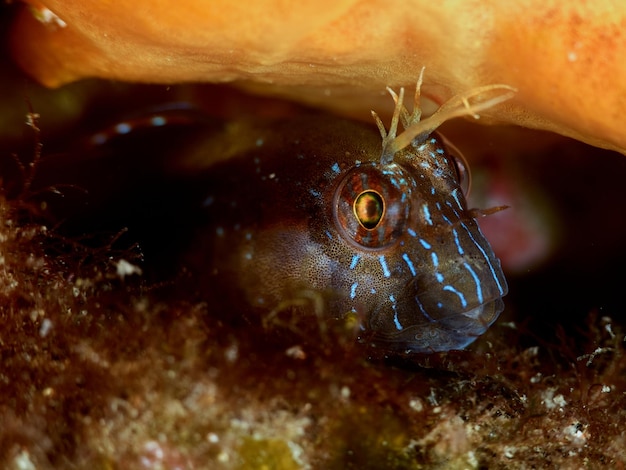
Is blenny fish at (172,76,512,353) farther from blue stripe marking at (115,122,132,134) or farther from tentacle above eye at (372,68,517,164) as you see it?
blue stripe marking at (115,122,132,134)

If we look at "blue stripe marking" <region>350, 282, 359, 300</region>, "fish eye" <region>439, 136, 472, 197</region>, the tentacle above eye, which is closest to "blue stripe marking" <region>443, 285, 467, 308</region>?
"blue stripe marking" <region>350, 282, 359, 300</region>

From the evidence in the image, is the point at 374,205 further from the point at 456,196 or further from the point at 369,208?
the point at 456,196

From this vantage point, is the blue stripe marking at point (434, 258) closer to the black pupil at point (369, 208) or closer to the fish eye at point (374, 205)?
the fish eye at point (374, 205)

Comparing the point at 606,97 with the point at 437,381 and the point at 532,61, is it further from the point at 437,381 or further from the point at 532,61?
the point at 437,381

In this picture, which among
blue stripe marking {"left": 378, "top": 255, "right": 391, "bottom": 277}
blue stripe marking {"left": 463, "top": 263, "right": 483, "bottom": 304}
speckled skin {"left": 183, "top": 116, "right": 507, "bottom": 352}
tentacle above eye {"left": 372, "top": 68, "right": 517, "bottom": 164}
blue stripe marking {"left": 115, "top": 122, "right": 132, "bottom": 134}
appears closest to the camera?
tentacle above eye {"left": 372, "top": 68, "right": 517, "bottom": 164}

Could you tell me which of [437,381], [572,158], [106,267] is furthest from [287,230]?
[572,158]

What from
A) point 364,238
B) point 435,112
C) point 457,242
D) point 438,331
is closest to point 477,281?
point 457,242
